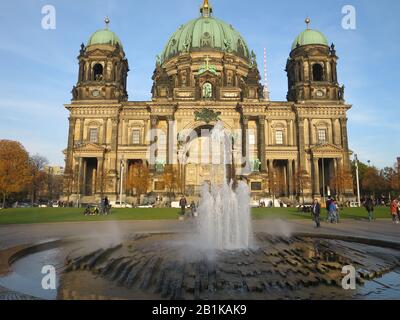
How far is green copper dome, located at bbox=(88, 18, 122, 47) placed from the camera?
5972cm

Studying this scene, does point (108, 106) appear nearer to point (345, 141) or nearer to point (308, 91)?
point (308, 91)

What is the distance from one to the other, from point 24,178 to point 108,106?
17861mm

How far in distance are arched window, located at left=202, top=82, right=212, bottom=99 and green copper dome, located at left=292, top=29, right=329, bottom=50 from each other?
18022 mm

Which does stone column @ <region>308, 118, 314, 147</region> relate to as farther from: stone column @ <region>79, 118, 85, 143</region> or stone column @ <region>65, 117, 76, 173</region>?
stone column @ <region>65, 117, 76, 173</region>

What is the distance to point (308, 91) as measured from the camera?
57.2m

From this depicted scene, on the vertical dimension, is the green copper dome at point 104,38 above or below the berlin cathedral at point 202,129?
above

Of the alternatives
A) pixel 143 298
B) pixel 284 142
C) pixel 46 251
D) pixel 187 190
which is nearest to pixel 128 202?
pixel 187 190

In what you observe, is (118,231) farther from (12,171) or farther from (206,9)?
(206,9)

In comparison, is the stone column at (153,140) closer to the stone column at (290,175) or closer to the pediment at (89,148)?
the pediment at (89,148)

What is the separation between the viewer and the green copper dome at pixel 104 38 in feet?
196

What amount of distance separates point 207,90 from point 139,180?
71.1ft

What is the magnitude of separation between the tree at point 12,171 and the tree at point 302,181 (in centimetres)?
4362

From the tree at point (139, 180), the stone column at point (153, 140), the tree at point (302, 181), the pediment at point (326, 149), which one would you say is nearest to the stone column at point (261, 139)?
the tree at point (302, 181)

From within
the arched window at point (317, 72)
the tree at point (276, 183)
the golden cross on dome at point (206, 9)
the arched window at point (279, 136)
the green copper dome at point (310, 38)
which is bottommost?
the tree at point (276, 183)
